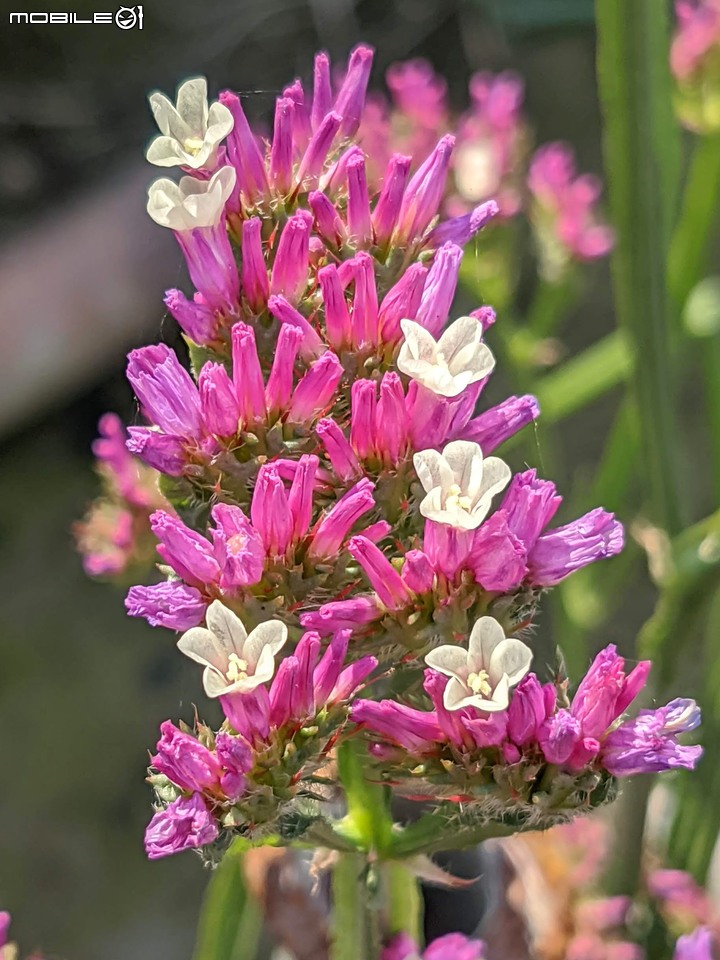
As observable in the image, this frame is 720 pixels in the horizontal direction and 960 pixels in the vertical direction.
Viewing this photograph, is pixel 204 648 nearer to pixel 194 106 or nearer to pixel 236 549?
pixel 236 549

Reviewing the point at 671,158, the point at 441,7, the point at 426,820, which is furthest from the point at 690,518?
the point at 441,7

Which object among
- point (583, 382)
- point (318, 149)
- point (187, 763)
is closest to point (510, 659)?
point (187, 763)

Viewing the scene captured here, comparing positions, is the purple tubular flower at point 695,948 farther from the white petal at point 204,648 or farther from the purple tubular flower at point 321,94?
the purple tubular flower at point 321,94

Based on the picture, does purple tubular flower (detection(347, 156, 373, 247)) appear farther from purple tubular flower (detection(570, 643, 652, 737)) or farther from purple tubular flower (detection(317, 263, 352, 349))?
purple tubular flower (detection(570, 643, 652, 737))

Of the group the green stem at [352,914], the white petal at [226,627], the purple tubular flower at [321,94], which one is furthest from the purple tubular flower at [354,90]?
the green stem at [352,914]

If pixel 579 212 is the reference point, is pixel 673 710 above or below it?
below

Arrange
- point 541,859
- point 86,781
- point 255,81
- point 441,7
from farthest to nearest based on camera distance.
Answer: point 441,7
point 86,781
point 255,81
point 541,859

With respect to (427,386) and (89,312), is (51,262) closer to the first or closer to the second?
(89,312)
